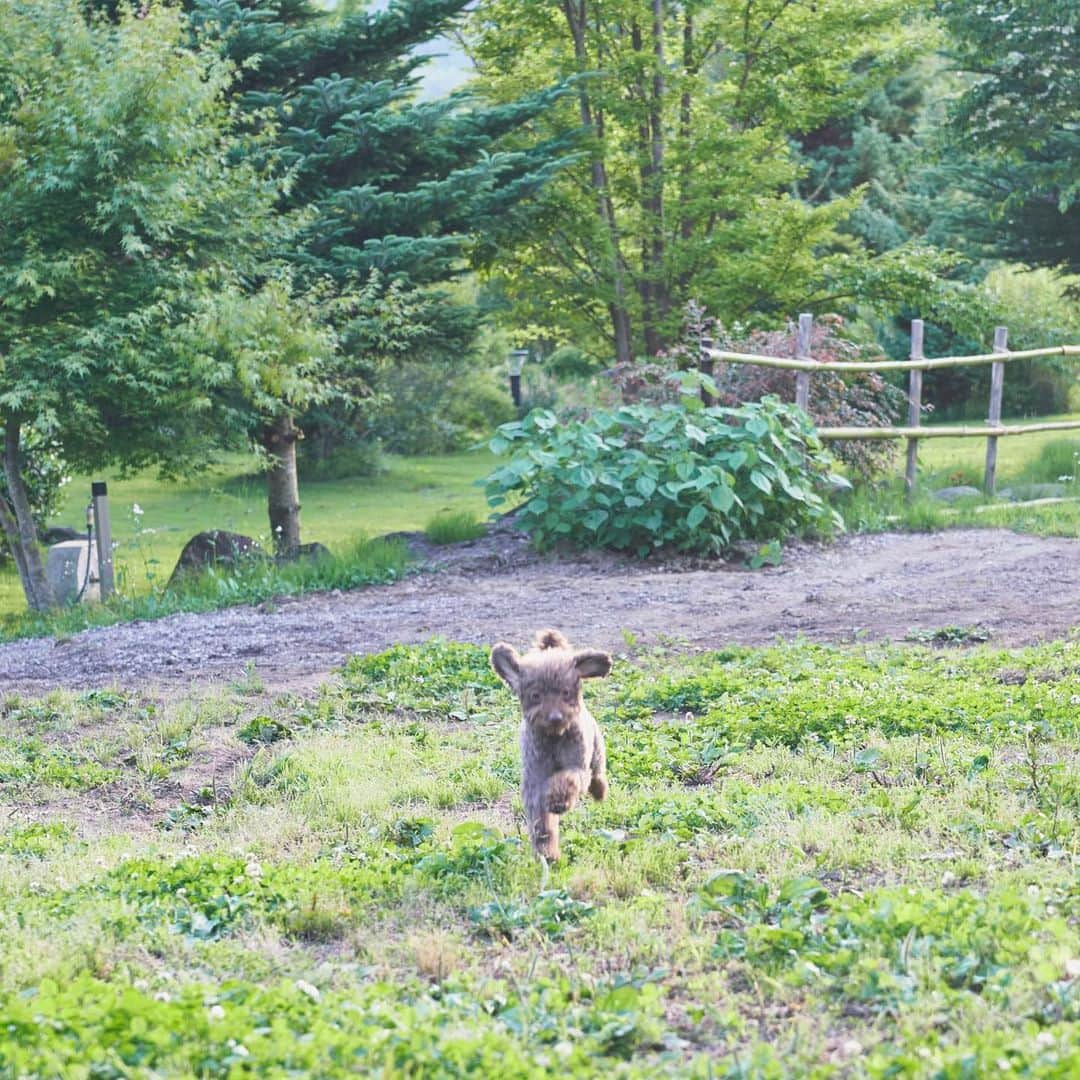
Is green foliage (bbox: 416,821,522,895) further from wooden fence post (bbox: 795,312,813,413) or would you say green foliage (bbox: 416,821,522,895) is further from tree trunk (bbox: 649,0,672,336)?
tree trunk (bbox: 649,0,672,336)

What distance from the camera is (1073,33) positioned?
52.9ft

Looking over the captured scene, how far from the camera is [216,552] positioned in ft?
43.4

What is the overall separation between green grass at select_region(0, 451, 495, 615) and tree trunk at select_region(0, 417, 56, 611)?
98cm

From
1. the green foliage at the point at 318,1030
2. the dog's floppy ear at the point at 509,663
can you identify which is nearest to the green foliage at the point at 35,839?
the green foliage at the point at 318,1030

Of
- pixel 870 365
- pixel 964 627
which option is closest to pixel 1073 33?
pixel 870 365

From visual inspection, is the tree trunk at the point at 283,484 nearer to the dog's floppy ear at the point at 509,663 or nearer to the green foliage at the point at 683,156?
the green foliage at the point at 683,156

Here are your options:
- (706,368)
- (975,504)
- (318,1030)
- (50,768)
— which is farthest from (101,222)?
(318,1030)

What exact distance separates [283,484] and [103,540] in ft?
6.46

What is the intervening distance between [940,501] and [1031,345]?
40.5ft

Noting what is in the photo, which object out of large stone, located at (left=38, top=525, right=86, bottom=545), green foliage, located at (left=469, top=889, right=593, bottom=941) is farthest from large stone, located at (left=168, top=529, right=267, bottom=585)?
green foliage, located at (left=469, top=889, right=593, bottom=941)

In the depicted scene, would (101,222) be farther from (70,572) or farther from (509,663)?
(509,663)

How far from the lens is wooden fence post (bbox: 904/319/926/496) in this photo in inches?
569

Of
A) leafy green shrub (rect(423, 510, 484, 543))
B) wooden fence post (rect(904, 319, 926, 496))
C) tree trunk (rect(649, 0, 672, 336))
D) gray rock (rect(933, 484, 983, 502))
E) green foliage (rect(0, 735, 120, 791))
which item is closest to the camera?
green foliage (rect(0, 735, 120, 791))

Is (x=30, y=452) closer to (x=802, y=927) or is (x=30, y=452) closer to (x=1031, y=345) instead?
(x=802, y=927)
